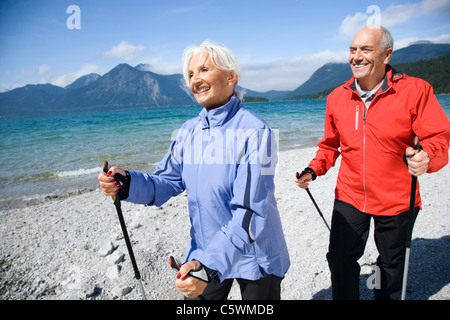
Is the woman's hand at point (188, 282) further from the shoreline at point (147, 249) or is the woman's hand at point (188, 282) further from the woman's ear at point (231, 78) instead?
the shoreline at point (147, 249)

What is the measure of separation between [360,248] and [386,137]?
118 centimetres

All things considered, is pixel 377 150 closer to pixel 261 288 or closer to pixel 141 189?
pixel 261 288

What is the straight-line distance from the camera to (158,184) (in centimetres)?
228

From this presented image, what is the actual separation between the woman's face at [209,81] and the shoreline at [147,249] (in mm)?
2874

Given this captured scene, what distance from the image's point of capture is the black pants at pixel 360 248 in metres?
2.69

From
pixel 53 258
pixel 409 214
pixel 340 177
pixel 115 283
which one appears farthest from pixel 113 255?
pixel 409 214

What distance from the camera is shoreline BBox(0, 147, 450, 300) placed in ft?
12.8

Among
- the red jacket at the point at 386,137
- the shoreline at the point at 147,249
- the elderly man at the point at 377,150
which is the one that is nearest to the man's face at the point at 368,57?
the elderly man at the point at 377,150

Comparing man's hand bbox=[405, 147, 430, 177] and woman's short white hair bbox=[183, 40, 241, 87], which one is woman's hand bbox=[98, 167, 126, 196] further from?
man's hand bbox=[405, 147, 430, 177]

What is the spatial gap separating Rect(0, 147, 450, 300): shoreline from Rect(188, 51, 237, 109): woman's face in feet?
9.43
